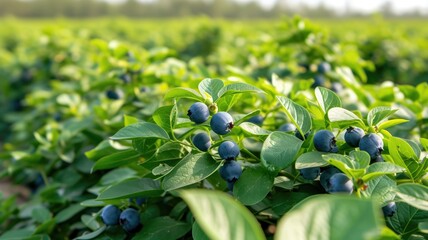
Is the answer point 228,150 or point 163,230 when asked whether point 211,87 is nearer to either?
point 228,150

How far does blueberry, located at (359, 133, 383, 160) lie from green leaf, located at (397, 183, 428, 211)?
11 cm

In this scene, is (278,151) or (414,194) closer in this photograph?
(414,194)

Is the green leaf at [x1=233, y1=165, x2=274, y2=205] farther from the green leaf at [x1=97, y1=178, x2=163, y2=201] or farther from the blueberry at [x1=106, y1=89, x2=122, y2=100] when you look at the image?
the blueberry at [x1=106, y1=89, x2=122, y2=100]

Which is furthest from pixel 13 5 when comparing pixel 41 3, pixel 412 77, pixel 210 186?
pixel 210 186

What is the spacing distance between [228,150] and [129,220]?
0.42 meters

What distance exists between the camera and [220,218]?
0.56 m

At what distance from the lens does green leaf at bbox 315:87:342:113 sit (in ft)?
4.09

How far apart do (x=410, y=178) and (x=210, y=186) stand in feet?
1.87

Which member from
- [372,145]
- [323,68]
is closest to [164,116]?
[372,145]

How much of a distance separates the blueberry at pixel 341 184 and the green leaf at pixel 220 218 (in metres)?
0.47

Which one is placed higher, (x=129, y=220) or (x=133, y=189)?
(x=133, y=189)

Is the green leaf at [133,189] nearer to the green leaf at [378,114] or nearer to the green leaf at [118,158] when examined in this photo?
the green leaf at [118,158]

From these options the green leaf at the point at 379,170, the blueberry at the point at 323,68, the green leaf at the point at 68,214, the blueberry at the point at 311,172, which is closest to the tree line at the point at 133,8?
the blueberry at the point at 323,68

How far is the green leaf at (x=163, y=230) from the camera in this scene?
1.32 metres
